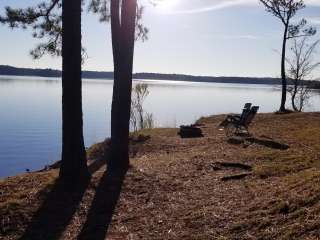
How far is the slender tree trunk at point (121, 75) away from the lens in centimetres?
989

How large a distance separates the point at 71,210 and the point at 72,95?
2.11 m

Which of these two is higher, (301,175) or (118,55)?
(118,55)

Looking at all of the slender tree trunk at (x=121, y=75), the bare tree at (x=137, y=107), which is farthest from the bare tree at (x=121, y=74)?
the bare tree at (x=137, y=107)

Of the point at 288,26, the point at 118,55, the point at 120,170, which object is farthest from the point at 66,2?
the point at 288,26

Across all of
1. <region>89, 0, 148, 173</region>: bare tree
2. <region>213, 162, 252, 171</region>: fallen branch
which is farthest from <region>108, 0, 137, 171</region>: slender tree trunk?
<region>213, 162, 252, 171</region>: fallen branch

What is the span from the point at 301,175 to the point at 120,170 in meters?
3.57

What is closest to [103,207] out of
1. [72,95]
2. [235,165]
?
[72,95]

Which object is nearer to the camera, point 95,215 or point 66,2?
point 95,215

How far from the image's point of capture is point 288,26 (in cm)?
2709

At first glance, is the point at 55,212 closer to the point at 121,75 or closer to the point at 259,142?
the point at 121,75

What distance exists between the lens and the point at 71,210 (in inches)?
309

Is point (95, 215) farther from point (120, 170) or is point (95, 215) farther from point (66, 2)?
point (66, 2)

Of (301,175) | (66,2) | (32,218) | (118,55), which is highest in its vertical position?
(66,2)

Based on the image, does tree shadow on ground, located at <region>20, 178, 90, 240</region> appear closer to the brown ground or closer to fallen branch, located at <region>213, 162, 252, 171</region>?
the brown ground
